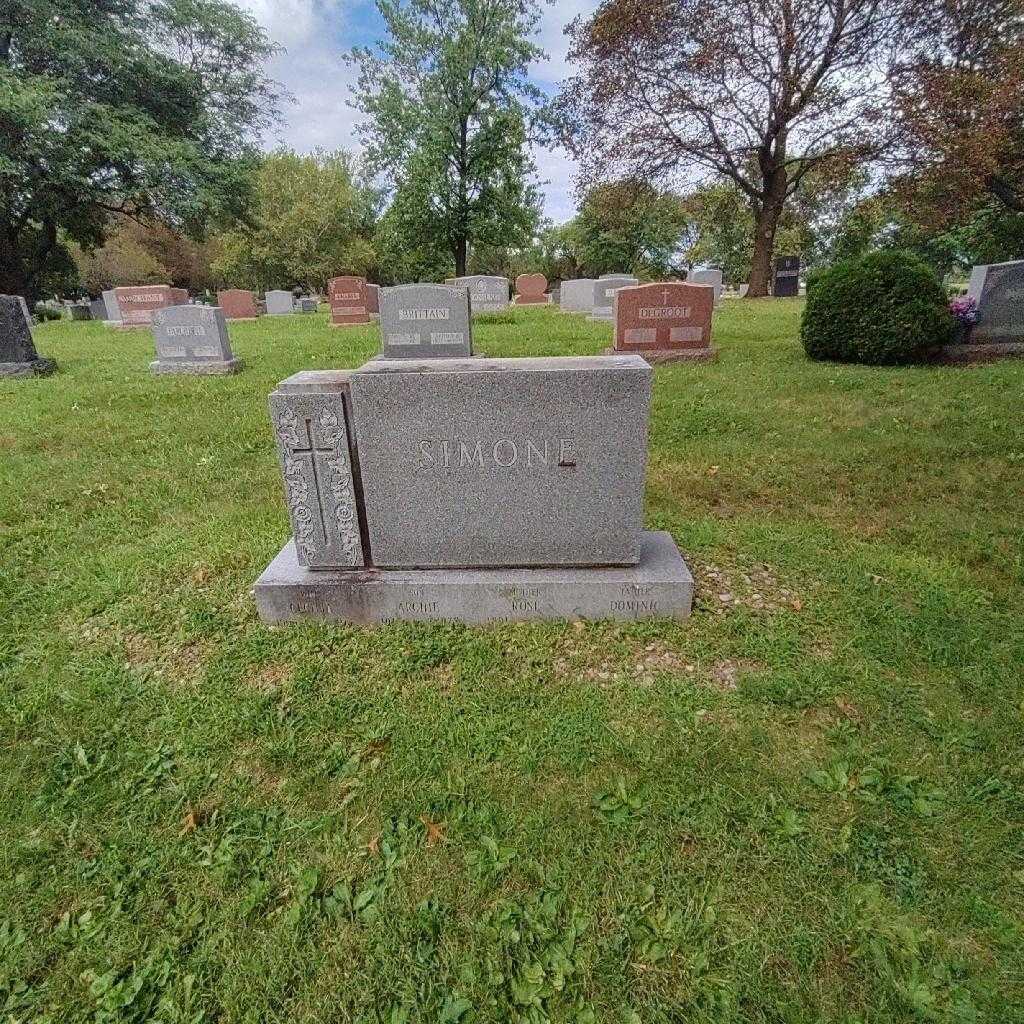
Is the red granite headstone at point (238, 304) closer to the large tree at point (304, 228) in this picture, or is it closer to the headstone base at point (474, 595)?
the large tree at point (304, 228)

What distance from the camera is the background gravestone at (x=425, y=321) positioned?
1043 cm

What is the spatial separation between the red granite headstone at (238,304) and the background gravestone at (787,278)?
24.6m

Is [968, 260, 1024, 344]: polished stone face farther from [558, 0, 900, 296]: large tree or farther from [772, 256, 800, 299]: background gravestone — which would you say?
[772, 256, 800, 299]: background gravestone

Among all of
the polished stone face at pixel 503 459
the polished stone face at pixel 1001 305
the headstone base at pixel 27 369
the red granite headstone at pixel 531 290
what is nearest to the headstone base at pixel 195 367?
the headstone base at pixel 27 369

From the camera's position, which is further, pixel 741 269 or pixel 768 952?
pixel 741 269

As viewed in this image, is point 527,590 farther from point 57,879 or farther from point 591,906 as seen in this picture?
point 57,879

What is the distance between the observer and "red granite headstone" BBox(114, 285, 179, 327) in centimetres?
1955

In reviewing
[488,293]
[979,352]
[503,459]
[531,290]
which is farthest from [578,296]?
[503,459]

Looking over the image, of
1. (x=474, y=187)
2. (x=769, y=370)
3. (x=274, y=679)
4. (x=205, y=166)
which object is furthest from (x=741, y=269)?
(x=274, y=679)

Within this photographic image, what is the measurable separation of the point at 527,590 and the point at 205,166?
910 inches

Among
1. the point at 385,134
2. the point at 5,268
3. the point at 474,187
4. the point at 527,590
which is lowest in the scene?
the point at 527,590

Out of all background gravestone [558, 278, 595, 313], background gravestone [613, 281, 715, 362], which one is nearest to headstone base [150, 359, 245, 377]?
background gravestone [613, 281, 715, 362]

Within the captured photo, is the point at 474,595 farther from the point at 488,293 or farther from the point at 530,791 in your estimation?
the point at 488,293

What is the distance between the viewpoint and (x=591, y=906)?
1.84 meters
